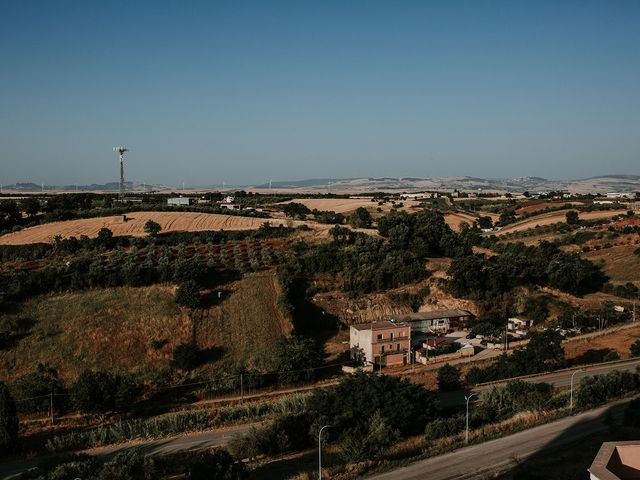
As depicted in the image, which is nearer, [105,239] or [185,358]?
[185,358]

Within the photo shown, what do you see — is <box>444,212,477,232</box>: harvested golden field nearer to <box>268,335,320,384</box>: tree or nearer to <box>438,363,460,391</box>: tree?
<box>438,363,460,391</box>: tree

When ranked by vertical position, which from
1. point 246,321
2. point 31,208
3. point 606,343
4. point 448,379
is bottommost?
point 606,343

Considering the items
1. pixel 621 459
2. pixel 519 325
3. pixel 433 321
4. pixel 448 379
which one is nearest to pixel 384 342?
pixel 448 379

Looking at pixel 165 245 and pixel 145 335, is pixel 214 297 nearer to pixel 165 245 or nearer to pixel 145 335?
pixel 145 335

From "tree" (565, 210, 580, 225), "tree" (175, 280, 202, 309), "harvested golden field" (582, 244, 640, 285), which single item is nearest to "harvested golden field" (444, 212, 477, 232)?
"tree" (565, 210, 580, 225)

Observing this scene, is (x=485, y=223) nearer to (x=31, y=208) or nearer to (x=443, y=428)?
(x=31, y=208)

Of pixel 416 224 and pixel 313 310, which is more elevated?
pixel 416 224

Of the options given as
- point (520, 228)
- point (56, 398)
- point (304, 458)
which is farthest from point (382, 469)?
point (520, 228)
